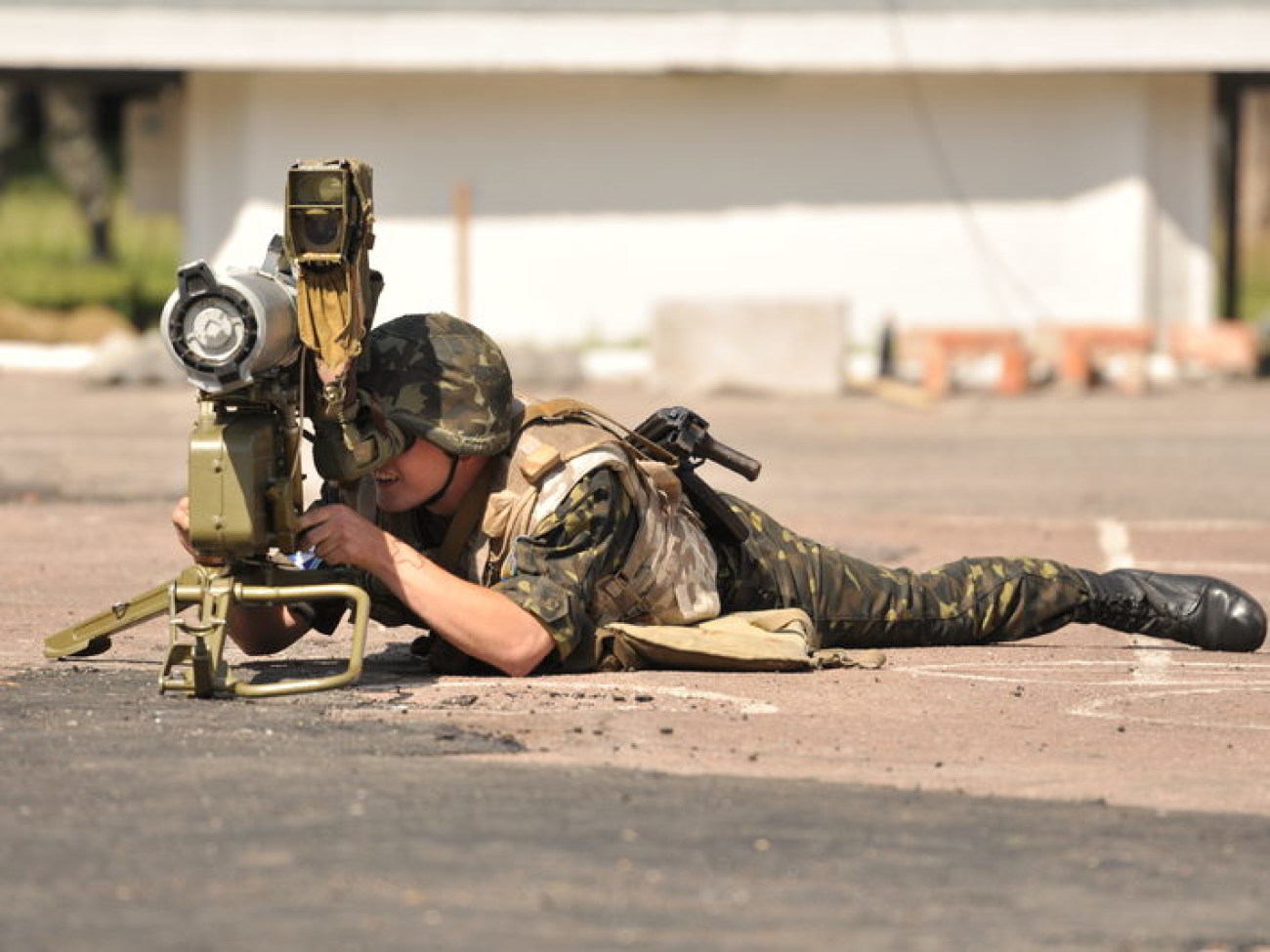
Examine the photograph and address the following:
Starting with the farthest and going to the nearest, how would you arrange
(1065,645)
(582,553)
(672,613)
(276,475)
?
1. (1065,645)
2. (672,613)
3. (582,553)
4. (276,475)

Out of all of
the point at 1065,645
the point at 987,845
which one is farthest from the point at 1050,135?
the point at 987,845

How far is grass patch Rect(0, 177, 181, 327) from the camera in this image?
30198mm

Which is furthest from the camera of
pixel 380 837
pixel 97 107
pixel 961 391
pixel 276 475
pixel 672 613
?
pixel 97 107

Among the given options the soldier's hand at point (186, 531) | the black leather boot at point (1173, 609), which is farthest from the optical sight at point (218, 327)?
the black leather boot at point (1173, 609)

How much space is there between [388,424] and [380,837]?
1810 mm

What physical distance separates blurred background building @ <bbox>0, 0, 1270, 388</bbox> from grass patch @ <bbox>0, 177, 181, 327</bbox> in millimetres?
4377

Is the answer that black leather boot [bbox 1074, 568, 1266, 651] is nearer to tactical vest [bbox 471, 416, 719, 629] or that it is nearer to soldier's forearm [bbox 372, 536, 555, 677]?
tactical vest [bbox 471, 416, 719, 629]

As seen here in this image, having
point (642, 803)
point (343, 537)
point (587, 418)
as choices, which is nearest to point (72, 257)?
point (587, 418)

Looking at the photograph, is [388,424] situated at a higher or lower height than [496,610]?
higher

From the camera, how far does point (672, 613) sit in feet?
24.0

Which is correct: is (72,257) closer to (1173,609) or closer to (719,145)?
(719,145)

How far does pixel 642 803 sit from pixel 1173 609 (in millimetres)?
3202

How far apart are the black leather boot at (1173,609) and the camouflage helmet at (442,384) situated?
2.23 m

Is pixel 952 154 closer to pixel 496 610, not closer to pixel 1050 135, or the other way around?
pixel 1050 135
